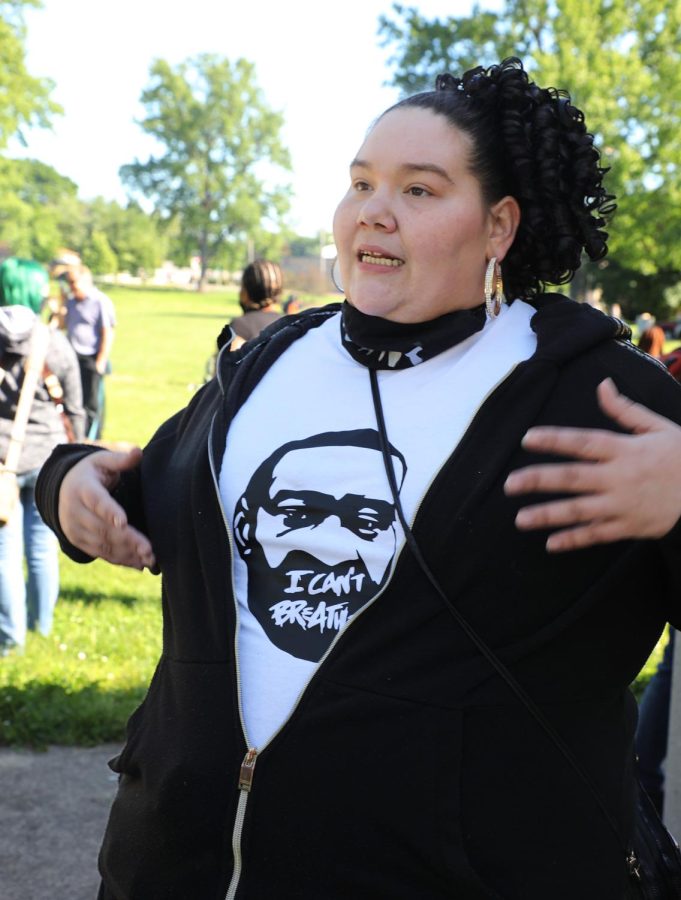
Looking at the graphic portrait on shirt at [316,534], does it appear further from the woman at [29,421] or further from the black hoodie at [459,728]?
the woman at [29,421]

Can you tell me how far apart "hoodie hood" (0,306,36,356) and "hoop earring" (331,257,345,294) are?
3.18 meters

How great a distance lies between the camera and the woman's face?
182 cm

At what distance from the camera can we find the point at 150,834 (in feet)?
5.52

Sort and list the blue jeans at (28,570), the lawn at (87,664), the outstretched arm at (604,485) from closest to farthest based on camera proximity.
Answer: the outstretched arm at (604,485) < the lawn at (87,664) < the blue jeans at (28,570)

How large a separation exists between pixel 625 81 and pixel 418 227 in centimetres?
3218

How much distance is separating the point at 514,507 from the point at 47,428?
13.1 ft

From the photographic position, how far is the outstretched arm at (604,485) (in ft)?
4.52

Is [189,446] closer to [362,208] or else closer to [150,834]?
[362,208]

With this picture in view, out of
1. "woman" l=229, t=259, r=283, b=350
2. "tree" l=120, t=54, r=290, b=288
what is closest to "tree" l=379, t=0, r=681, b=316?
"woman" l=229, t=259, r=283, b=350

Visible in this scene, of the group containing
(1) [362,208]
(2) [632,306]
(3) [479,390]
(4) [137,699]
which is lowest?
(4) [137,699]

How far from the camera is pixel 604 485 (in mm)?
1380

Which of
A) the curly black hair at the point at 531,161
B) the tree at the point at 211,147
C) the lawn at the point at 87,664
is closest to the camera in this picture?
the curly black hair at the point at 531,161

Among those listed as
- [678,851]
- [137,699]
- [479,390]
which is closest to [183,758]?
[479,390]

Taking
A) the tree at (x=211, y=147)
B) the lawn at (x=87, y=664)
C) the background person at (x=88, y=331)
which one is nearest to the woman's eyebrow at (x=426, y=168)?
the lawn at (x=87, y=664)
